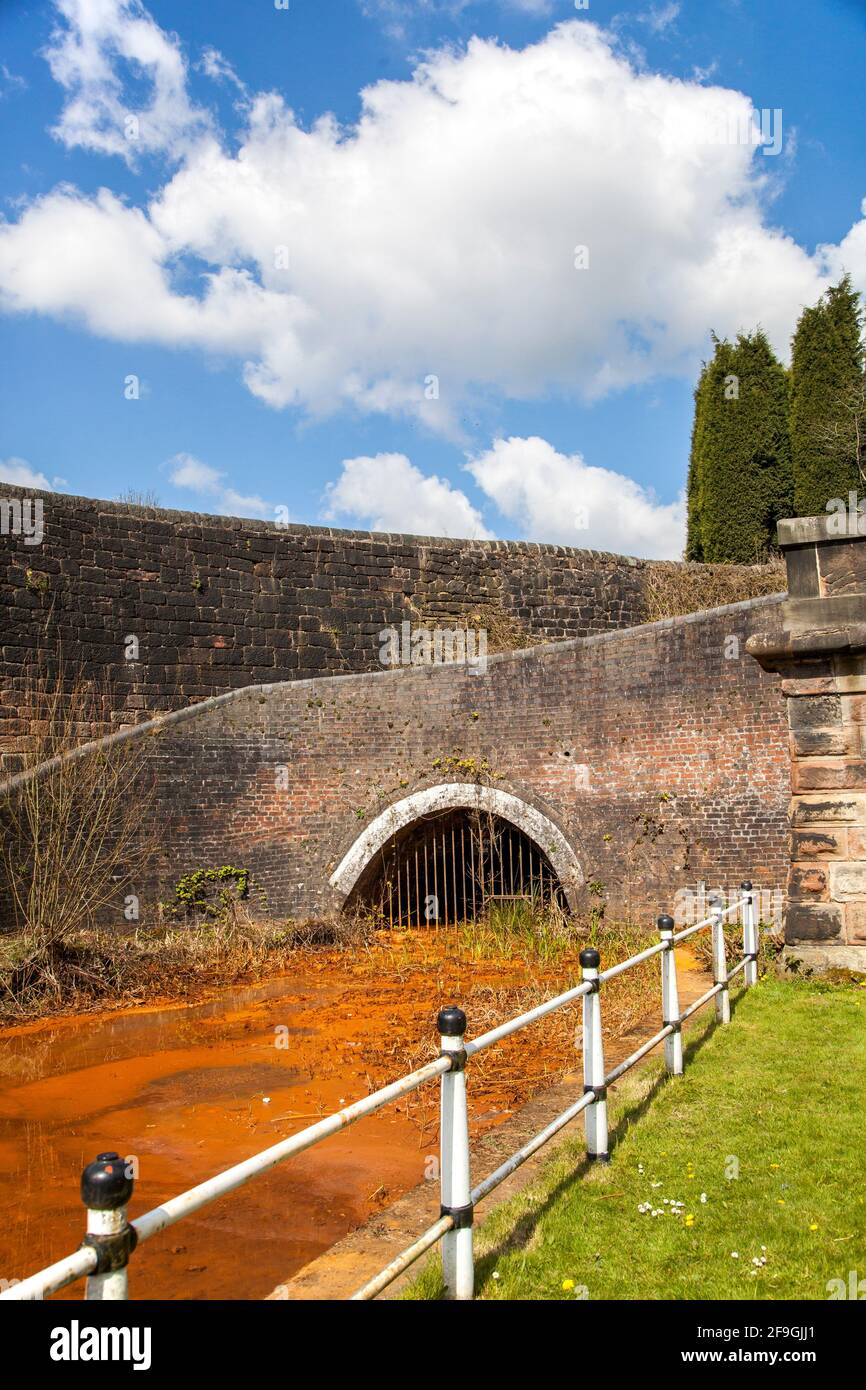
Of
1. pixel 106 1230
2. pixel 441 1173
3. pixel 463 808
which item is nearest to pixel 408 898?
pixel 463 808

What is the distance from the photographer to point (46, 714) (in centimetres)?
1561

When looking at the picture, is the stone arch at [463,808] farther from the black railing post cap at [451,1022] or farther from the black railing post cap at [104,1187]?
the black railing post cap at [104,1187]

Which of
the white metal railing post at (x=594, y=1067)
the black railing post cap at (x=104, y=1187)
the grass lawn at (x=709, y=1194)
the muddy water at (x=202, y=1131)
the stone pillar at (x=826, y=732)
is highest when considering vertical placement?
the stone pillar at (x=826, y=732)

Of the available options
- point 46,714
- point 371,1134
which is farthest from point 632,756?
point 46,714

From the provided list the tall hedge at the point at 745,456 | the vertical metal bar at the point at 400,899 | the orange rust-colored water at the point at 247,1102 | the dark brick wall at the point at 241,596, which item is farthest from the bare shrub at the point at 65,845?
the tall hedge at the point at 745,456

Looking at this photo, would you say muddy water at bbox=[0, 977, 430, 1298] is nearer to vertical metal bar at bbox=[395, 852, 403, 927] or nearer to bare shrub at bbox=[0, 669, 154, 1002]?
bare shrub at bbox=[0, 669, 154, 1002]

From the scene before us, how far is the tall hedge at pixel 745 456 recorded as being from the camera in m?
25.7

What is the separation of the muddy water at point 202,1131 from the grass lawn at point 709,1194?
1.19 meters

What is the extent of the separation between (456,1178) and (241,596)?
15225 millimetres

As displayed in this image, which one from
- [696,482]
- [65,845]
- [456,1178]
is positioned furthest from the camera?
[696,482]

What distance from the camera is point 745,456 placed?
25.8 m

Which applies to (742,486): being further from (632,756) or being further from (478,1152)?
(478,1152)

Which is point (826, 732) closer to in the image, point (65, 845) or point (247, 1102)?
point (247, 1102)

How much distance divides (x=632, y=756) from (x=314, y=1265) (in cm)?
916
